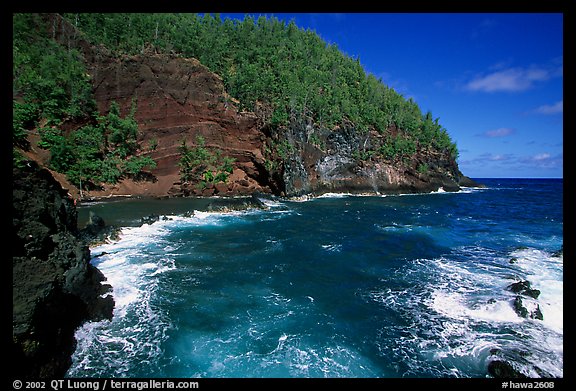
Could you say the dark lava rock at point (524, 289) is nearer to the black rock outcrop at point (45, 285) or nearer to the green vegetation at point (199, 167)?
the black rock outcrop at point (45, 285)

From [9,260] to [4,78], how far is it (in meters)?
2.90

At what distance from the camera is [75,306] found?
940 centimetres

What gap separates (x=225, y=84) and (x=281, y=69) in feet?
51.1

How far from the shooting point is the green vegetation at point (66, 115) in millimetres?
35938

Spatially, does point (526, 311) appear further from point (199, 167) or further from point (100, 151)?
point (100, 151)

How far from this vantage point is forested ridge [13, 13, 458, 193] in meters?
37.9

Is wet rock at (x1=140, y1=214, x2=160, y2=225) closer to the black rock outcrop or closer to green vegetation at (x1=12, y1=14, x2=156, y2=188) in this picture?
the black rock outcrop

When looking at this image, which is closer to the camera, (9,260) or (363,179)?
(9,260)

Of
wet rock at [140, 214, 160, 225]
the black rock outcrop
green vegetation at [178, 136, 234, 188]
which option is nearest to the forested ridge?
green vegetation at [178, 136, 234, 188]

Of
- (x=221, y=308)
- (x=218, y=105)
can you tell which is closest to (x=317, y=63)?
(x=218, y=105)

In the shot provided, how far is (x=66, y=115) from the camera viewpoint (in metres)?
39.5

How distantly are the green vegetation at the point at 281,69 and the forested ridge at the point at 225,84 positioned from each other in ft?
0.76

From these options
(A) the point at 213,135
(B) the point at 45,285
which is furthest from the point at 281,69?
(B) the point at 45,285
